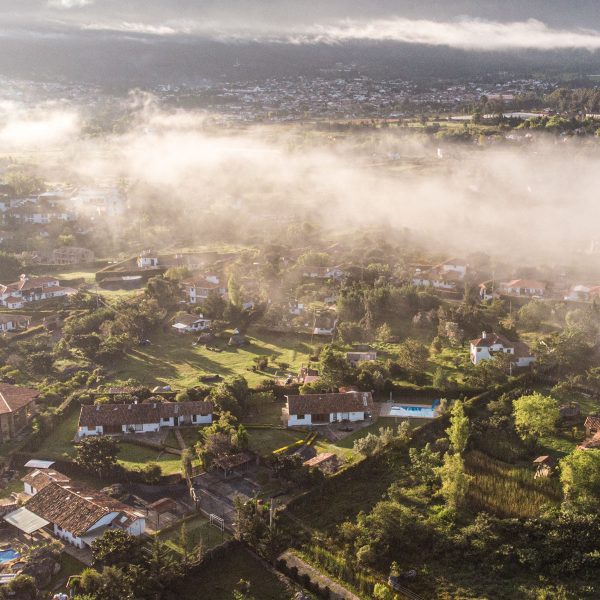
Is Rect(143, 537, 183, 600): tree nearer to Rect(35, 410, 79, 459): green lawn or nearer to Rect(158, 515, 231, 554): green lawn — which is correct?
Rect(158, 515, 231, 554): green lawn

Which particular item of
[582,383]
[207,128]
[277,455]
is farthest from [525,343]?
[207,128]

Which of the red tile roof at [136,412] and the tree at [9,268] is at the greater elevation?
the red tile roof at [136,412]

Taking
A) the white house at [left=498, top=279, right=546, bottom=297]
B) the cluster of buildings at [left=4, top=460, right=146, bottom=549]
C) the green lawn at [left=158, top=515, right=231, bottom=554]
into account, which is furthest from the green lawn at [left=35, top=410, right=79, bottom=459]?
the white house at [left=498, top=279, right=546, bottom=297]

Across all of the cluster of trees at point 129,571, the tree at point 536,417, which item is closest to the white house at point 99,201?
the tree at point 536,417

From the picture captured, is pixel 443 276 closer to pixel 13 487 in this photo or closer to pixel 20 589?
pixel 13 487

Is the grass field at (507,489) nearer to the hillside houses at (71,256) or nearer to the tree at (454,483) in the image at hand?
the tree at (454,483)

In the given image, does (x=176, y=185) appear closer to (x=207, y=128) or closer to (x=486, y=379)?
(x=207, y=128)

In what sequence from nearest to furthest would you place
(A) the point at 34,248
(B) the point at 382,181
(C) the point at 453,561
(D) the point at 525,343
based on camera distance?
1. (C) the point at 453,561
2. (D) the point at 525,343
3. (A) the point at 34,248
4. (B) the point at 382,181
